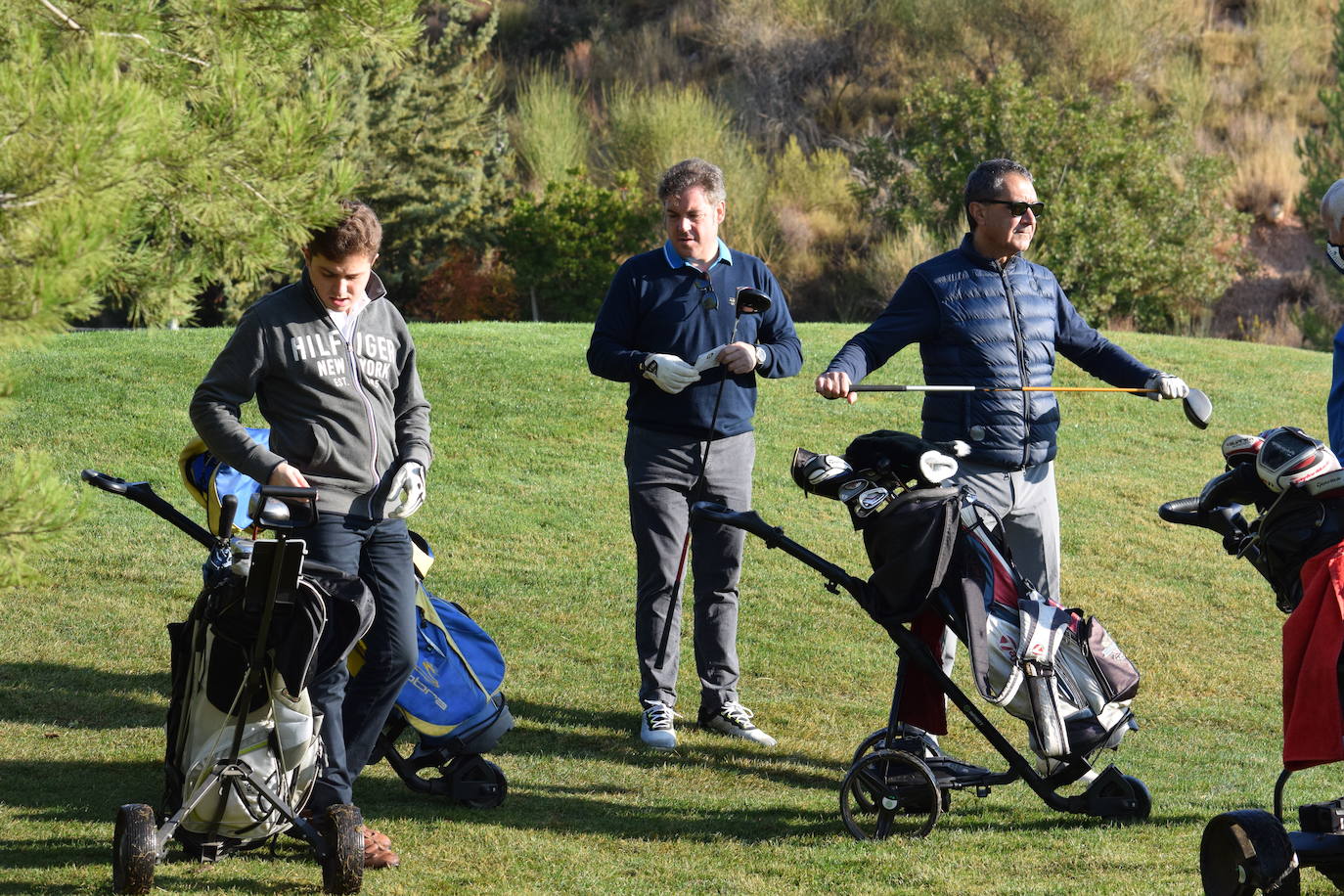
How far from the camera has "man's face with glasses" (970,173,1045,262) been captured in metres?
5.08

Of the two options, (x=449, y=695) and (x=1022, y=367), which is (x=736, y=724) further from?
(x=1022, y=367)

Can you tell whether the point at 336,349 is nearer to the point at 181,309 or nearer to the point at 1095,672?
the point at 181,309

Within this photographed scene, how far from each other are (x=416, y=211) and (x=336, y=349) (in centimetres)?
2536

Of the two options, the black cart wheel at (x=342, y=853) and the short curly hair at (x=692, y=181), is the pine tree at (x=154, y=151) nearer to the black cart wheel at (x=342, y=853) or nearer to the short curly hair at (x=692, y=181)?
the black cart wheel at (x=342, y=853)

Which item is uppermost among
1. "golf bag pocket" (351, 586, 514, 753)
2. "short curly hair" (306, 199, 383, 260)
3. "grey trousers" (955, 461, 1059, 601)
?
"short curly hair" (306, 199, 383, 260)

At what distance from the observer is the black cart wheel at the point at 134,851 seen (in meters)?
3.67

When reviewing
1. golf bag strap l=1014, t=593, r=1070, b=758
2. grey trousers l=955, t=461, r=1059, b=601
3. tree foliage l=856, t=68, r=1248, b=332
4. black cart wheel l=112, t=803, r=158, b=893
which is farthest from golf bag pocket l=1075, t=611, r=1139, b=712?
tree foliage l=856, t=68, r=1248, b=332

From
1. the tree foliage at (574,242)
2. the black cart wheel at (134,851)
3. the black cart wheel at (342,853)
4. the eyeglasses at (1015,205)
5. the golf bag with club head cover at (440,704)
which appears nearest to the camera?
the black cart wheel at (134,851)

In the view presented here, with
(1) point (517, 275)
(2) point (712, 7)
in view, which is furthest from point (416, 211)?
(2) point (712, 7)

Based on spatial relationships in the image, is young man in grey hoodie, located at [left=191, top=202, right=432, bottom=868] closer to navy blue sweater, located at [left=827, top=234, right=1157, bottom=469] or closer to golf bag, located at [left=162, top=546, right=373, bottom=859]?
Answer: golf bag, located at [left=162, top=546, right=373, bottom=859]

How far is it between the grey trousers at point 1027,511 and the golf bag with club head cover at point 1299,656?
1.43 metres

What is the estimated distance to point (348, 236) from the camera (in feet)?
13.2

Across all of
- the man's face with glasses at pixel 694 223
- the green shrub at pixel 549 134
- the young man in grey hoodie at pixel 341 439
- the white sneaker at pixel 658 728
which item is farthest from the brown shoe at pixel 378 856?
the green shrub at pixel 549 134

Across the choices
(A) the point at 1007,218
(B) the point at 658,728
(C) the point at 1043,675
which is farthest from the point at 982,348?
(B) the point at 658,728
